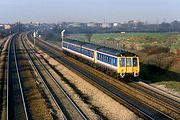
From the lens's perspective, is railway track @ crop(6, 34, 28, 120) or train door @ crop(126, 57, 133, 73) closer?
railway track @ crop(6, 34, 28, 120)

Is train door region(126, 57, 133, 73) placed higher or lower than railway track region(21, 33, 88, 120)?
higher

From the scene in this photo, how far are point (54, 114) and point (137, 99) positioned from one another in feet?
21.3

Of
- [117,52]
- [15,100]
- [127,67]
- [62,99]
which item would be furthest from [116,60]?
[15,100]

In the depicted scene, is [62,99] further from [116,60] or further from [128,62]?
[128,62]

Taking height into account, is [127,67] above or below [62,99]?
above

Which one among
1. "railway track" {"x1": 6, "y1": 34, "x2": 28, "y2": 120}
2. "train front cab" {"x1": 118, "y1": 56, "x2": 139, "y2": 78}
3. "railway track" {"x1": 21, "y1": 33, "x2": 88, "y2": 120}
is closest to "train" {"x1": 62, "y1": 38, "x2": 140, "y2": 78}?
"train front cab" {"x1": 118, "y1": 56, "x2": 139, "y2": 78}

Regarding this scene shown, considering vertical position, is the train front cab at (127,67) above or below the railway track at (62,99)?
above

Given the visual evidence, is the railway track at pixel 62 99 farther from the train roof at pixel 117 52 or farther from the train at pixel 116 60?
the train roof at pixel 117 52

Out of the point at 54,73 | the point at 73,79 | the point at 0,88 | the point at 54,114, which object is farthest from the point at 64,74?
the point at 54,114

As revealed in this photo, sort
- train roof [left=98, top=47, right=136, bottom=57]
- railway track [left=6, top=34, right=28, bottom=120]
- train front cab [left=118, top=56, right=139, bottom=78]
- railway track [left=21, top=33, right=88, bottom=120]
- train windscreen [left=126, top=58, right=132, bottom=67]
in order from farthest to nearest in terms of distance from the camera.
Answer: train roof [left=98, top=47, right=136, bottom=57] → train windscreen [left=126, top=58, right=132, bottom=67] → train front cab [left=118, top=56, right=139, bottom=78] → railway track [left=6, top=34, right=28, bottom=120] → railway track [left=21, top=33, right=88, bottom=120]

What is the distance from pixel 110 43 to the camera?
292ft

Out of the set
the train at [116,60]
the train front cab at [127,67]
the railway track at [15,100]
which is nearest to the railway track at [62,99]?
the railway track at [15,100]


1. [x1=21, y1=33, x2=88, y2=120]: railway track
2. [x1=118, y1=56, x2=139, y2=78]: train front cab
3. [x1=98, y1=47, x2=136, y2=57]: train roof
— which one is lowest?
[x1=21, y1=33, x2=88, y2=120]: railway track

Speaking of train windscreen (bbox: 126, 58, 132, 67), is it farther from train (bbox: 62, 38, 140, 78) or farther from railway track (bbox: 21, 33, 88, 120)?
railway track (bbox: 21, 33, 88, 120)
